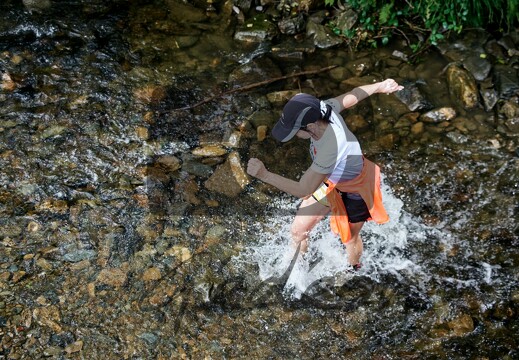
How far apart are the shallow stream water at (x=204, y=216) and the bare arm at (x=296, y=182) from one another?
126 cm

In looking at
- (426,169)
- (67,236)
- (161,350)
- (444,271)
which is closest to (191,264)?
(161,350)

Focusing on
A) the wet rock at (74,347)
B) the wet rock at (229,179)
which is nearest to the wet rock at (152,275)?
the wet rock at (74,347)

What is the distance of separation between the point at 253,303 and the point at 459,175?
107 inches

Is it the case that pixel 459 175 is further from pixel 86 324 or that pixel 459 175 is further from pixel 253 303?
pixel 86 324

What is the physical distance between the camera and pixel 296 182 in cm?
409

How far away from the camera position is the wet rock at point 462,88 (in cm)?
639

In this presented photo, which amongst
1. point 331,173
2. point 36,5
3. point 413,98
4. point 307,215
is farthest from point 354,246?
point 36,5

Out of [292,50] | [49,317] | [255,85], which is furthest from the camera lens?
[292,50]

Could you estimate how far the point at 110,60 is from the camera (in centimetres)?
678

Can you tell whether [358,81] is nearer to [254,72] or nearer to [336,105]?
[254,72]

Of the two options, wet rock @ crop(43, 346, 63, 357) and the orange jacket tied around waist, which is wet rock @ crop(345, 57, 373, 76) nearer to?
the orange jacket tied around waist

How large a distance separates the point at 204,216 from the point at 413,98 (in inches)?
115

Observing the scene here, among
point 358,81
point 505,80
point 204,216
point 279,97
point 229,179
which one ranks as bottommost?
point 204,216

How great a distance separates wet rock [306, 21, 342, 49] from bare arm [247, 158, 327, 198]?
3.40 metres
